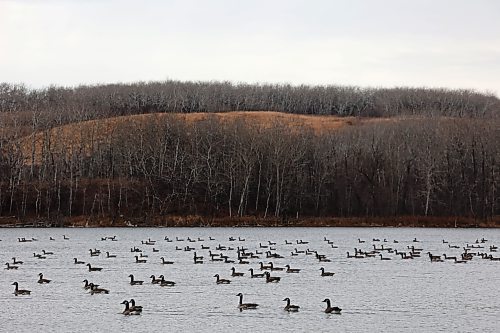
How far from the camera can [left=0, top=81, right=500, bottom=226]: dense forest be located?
98000mm

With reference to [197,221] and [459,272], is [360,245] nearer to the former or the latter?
[459,272]

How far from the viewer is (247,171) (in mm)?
99125

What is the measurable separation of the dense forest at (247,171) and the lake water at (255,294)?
1241 inches

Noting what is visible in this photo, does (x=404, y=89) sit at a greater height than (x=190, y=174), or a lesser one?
greater

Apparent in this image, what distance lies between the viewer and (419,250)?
62594 mm

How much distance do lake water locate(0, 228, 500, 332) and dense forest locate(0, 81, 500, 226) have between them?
3152 centimetres

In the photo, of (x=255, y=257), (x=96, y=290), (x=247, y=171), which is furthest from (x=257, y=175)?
(x=96, y=290)

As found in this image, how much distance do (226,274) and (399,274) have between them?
956 cm

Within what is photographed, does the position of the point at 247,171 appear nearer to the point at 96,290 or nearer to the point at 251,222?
the point at 251,222

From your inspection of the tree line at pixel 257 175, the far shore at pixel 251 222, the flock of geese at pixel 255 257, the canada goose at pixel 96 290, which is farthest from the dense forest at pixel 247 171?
the canada goose at pixel 96 290

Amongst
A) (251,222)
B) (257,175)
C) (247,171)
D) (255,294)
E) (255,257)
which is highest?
(247,171)

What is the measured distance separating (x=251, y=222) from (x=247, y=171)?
6749 mm

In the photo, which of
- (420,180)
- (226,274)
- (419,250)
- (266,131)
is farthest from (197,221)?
(226,274)

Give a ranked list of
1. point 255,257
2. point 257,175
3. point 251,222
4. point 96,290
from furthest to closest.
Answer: point 257,175
point 251,222
point 255,257
point 96,290
